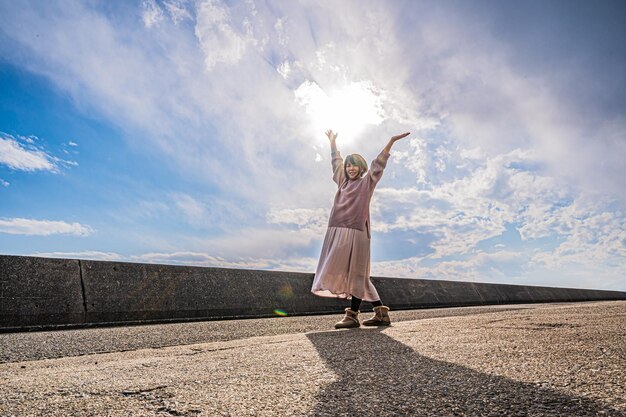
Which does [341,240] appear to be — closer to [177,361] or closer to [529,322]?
[529,322]

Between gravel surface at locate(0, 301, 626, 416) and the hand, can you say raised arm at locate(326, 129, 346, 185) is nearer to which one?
the hand

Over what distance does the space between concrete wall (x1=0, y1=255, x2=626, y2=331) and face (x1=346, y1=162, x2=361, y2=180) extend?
9.29ft

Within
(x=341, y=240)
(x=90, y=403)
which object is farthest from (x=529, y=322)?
(x=90, y=403)

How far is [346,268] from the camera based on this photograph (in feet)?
14.4

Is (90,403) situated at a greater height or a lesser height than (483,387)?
greater

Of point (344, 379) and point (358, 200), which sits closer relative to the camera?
point (344, 379)

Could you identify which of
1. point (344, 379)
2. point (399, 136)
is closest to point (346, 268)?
point (399, 136)

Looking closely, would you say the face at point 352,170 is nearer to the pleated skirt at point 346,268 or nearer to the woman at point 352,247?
the woman at point 352,247

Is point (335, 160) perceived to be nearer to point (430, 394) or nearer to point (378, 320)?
point (378, 320)

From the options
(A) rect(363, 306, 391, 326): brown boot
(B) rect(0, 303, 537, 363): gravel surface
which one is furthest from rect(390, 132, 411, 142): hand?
(B) rect(0, 303, 537, 363): gravel surface

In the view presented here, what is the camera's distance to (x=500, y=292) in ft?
43.5

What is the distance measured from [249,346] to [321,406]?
1544 mm

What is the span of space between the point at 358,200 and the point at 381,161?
48 centimetres

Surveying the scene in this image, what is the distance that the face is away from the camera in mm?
4609
